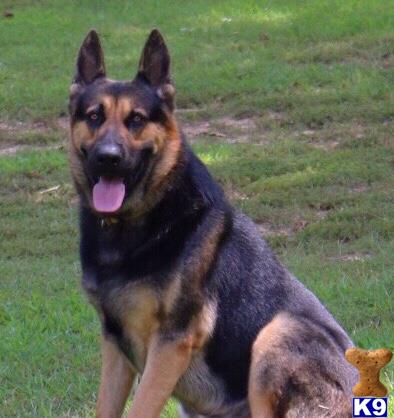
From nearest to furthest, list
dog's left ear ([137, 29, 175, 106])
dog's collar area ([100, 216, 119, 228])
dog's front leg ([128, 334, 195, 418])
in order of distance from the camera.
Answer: dog's front leg ([128, 334, 195, 418]) < dog's collar area ([100, 216, 119, 228]) < dog's left ear ([137, 29, 175, 106])

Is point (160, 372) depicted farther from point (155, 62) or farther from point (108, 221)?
point (155, 62)

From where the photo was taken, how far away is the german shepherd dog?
5016 millimetres

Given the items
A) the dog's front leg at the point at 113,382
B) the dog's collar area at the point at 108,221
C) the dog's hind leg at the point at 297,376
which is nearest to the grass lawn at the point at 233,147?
the dog's front leg at the point at 113,382

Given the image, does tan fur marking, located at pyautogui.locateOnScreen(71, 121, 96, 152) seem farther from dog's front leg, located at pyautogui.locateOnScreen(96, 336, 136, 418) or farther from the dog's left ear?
dog's front leg, located at pyautogui.locateOnScreen(96, 336, 136, 418)

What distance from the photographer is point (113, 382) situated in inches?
212

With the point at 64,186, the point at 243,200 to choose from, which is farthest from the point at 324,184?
the point at 64,186

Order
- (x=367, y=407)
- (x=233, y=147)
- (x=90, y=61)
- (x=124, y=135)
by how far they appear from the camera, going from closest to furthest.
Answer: (x=367, y=407) → (x=124, y=135) → (x=90, y=61) → (x=233, y=147)

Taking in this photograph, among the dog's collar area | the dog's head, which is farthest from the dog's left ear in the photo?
the dog's collar area

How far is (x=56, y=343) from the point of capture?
669cm

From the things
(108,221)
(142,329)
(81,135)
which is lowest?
(142,329)

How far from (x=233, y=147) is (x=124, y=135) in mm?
6689

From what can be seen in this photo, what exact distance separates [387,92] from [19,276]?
19.6 ft

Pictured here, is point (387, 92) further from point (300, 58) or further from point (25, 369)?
point (25, 369)

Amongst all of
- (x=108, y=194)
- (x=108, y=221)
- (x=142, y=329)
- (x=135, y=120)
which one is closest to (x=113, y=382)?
(x=142, y=329)
